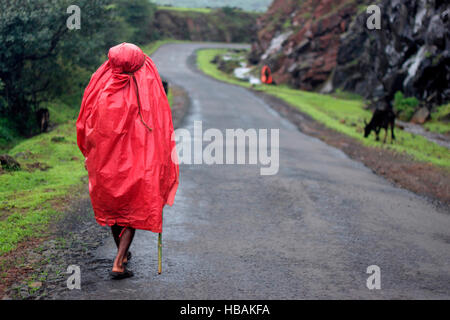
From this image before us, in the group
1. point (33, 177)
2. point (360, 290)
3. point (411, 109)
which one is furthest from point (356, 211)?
point (411, 109)

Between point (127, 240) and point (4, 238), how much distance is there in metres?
1.87

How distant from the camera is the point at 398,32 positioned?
83.7ft

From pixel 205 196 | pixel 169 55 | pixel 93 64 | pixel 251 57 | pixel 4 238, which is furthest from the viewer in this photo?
pixel 169 55

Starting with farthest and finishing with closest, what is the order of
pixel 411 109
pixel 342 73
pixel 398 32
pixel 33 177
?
pixel 342 73, pixel 398 32, pixel 411 109, pixel 33 177

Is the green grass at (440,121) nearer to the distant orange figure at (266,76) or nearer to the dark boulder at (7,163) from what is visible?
the dark boulder at (7,163)

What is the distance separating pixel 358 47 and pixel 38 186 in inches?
1139

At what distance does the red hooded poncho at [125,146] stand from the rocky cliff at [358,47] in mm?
19203

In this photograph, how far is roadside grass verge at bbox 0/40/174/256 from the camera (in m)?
6.15

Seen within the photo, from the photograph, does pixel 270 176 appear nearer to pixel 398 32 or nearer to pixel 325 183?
pixel 325 183

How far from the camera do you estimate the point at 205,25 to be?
250ft

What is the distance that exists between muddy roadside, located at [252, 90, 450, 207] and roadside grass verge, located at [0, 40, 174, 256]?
22.7ft

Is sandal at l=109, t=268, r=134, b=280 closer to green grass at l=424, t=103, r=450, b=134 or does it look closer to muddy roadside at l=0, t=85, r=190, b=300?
muddy roadside at l=0, t=85, r=190, b=300

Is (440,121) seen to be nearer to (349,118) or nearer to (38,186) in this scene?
(349,118)

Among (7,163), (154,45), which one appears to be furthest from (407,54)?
(154,45)
